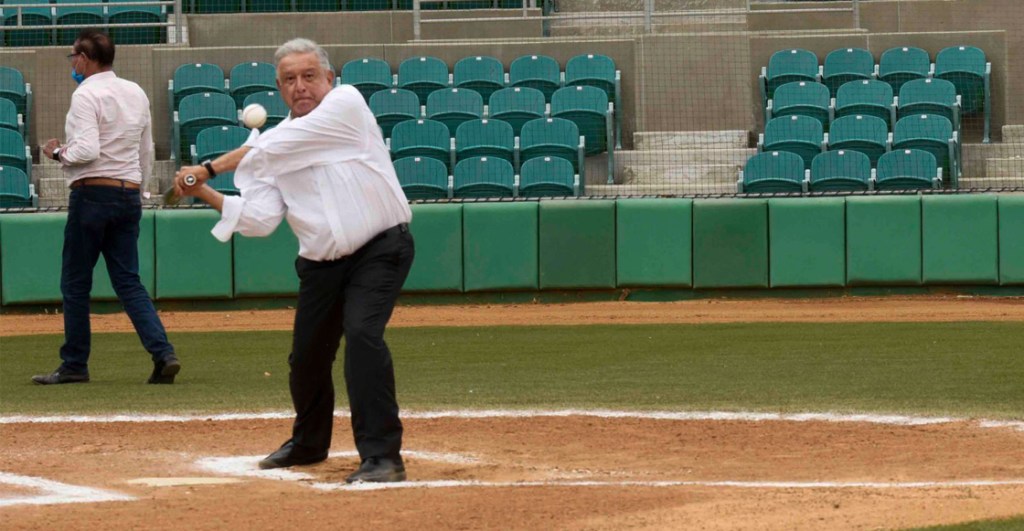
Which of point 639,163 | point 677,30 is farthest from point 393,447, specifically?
point 677,30

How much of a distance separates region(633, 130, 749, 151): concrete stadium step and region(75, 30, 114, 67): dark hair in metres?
9.93

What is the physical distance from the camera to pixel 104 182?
8266 mm

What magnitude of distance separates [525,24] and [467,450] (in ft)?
46.4

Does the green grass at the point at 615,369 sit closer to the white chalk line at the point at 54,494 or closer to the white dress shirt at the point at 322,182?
the white chalk line at the point at 54,494

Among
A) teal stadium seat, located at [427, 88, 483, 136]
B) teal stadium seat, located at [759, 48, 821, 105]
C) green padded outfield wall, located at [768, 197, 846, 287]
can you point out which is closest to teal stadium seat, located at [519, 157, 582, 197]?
teal stadium seat, located at [427, 88, 483, 136]

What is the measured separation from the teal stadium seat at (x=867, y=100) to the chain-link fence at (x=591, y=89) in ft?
0.08

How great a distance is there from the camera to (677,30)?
19109 mm

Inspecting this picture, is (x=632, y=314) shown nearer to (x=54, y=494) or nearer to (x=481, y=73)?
(x=481, y=73)

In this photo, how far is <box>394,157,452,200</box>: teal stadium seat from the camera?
15.8 metres

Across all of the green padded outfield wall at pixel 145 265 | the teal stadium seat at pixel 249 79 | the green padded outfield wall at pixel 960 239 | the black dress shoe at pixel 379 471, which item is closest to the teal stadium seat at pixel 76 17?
the teal stadium seat at pixel 249 79

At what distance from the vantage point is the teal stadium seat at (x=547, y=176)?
15867 millimetres

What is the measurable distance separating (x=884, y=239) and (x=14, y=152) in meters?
9.86

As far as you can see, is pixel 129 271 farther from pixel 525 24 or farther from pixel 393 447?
pixel 525 24

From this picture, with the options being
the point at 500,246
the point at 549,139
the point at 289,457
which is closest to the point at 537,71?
the point at 549,139
